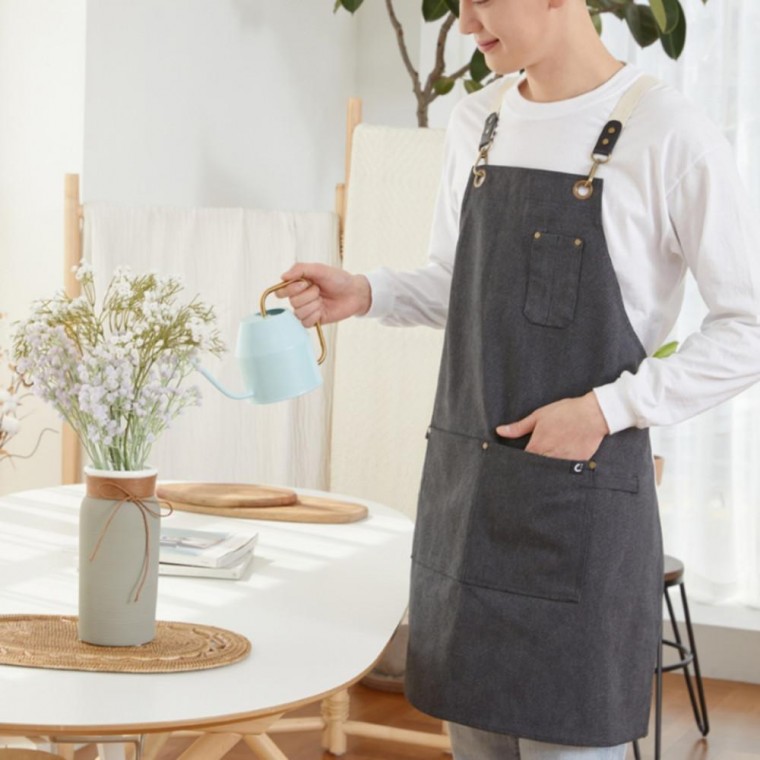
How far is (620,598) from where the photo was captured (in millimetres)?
1524

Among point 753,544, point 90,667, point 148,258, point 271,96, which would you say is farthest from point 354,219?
point 90,667

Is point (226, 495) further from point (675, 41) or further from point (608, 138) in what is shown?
point (675, 41)

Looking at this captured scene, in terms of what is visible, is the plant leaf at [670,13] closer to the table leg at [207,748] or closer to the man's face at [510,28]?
the man's face at [510,28]

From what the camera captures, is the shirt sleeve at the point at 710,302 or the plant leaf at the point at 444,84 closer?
the shirt sleeve at the point at 710,302

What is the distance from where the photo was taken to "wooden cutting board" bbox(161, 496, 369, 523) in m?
2.35

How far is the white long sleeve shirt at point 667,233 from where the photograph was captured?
1464 millimetres

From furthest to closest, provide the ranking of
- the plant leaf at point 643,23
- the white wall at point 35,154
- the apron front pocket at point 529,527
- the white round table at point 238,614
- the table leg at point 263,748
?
the plant leaf at point 643,23, the white wall at point 35,154, the table leg at point 263,748, the apron front pocket at point 529,527, the white round table at point 238,614

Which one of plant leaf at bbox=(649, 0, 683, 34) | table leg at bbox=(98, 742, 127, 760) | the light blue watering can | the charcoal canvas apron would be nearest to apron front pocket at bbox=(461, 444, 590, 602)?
the charcoal canvas apron

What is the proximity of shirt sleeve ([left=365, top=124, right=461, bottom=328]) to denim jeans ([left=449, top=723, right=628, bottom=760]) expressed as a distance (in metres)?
0.59

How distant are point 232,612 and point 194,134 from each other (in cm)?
237

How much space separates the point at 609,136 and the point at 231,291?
2094mm

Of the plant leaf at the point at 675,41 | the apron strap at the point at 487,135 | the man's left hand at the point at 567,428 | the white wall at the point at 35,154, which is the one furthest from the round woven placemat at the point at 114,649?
the plant leaf at the point at 675,41

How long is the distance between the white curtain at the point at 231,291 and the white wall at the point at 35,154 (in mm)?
239

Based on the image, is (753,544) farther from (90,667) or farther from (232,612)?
(90,667)
